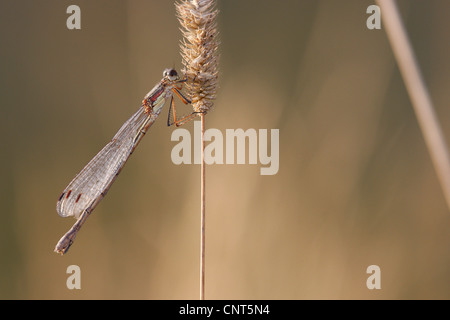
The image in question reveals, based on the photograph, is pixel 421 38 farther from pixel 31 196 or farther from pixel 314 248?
pixel 31 196

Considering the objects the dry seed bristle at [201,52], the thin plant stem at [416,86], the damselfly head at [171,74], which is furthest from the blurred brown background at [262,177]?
the dry seed bristle at [201,52]

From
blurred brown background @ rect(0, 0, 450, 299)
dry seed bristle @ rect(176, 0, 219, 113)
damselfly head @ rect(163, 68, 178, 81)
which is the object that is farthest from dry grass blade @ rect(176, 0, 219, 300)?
blurred brown background @ rect(0, 0, 450, 299)

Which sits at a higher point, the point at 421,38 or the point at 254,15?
the point at 254,15

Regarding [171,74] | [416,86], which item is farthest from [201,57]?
[416,86]

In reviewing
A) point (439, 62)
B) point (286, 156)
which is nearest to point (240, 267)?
point (286, 156)

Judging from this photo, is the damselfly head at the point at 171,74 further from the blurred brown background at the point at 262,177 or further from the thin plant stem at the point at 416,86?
the thin plant stem at the point at 416,86

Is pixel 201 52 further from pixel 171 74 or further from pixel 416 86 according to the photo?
pixel 416 86

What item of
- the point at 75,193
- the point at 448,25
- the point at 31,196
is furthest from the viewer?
the point at 31,196
